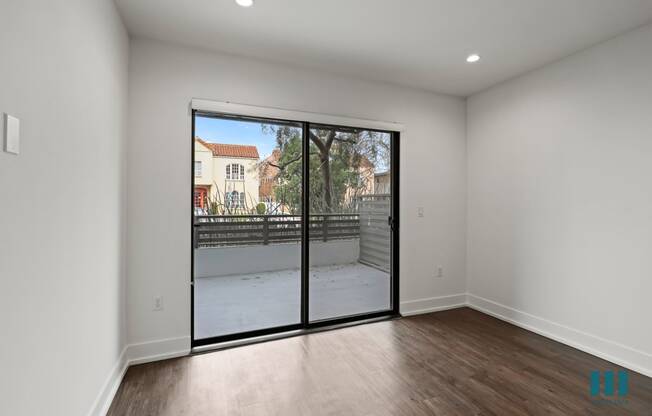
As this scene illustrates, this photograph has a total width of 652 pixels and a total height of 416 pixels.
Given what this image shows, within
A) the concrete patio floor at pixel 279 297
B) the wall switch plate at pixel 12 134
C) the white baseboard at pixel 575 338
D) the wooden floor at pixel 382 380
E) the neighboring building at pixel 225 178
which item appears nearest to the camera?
the wall switch plate at pixel 12 134

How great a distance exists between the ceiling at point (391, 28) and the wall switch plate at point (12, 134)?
1.55m

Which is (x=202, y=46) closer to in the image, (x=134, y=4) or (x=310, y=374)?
(x=134, y=4)

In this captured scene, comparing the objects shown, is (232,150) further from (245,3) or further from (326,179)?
(245,3)

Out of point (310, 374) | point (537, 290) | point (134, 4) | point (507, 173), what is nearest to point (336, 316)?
point (310, 374)

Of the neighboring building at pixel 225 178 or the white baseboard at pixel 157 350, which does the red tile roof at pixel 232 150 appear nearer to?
the neighboring building at pixel 225 178

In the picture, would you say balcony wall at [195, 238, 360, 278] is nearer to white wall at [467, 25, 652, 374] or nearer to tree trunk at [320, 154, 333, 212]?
tree trunk at [320, 154, 333, 212]

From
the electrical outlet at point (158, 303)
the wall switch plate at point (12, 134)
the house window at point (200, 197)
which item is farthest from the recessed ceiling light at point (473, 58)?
the electrical outlet at point (158, 303)

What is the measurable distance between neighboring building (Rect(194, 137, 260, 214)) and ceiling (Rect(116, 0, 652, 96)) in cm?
88

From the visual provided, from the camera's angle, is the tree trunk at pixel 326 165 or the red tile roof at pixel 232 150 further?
the tree trunk at pixel 326 165

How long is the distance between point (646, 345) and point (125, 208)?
4.15 metres

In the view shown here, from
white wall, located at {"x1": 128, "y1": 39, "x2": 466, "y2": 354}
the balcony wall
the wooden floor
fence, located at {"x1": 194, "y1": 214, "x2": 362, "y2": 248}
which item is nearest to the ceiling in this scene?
white wall, located at {"x1": 128, "y1": 39, "x2": 466, "y2": 354}

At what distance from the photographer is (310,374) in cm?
232

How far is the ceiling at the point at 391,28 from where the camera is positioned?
7.07 feet

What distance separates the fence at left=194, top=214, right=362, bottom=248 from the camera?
2879mm
